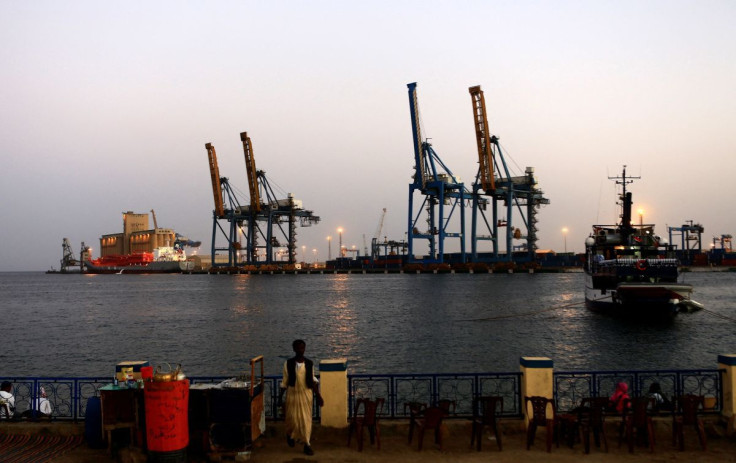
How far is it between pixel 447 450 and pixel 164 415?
14.1 feet

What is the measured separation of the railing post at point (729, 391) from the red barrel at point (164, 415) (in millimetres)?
8769

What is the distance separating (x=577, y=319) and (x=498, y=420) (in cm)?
3982

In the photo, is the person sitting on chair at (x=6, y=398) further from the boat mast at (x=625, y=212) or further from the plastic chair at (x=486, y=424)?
the boat mast at (x=625, y=212)

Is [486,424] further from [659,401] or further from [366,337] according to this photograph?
[366,337]

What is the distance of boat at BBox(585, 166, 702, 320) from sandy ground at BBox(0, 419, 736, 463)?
3405cm

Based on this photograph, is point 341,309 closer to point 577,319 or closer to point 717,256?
point 577,319

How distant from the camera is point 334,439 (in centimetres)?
960

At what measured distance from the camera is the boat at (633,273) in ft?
135

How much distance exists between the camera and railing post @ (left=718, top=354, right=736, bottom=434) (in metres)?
9.71

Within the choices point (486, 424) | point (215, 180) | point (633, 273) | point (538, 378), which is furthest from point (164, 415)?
point (215, 180)

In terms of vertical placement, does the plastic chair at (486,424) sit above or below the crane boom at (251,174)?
below

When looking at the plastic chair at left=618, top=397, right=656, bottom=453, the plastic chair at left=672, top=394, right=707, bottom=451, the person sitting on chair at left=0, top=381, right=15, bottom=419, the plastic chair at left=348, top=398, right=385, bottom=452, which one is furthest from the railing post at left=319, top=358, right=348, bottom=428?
the person sitting on chair at left=0, top=381, right=15, bottom=419

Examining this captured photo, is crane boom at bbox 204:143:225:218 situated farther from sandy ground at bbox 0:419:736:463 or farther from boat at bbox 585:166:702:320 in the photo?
sandy ground at bbox 0:419:736:463

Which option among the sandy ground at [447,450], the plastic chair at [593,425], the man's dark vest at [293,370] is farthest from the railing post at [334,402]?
the plastic chair at [593,425]
